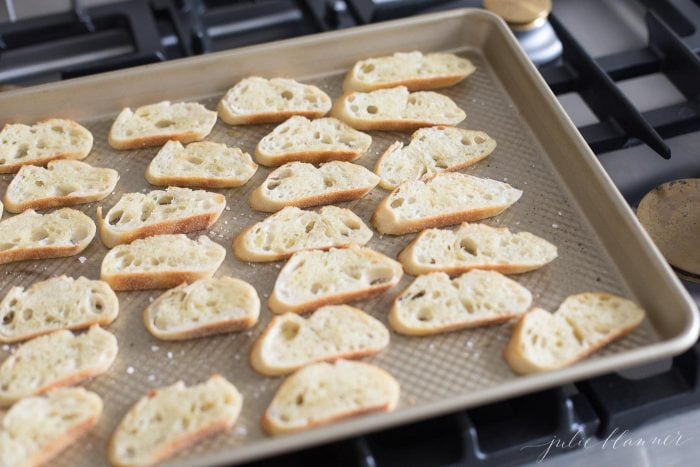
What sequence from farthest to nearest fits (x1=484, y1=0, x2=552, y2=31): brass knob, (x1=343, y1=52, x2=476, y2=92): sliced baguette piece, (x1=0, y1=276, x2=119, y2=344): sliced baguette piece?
(x1=484, y1=0, x2=552, y2=31): brass knob < (x1=343, y1=52, x2=476, y2=92): sliced baguette piece < (x1=0, y1=276, x2=119, y2=344): sliced baguette piece

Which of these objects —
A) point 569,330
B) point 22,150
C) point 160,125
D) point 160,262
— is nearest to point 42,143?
point 22,150

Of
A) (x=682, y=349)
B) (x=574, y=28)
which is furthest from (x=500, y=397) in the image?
(x=574, y=28)

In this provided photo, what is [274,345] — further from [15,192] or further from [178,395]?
[15,192]

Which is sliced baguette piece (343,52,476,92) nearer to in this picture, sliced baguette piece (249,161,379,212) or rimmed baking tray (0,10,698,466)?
rimmed baking tray (0,10,698,466)

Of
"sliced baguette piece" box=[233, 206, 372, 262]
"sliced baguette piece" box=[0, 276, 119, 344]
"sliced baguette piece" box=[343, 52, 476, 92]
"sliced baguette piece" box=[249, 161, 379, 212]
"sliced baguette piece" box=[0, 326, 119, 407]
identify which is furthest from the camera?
"sliced baguette piece" box=[343, 52, 476, 92]

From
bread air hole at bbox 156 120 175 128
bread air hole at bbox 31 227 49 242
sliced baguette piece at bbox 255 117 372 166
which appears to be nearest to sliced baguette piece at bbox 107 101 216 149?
bread air hole at bbox 156 120 175 128
